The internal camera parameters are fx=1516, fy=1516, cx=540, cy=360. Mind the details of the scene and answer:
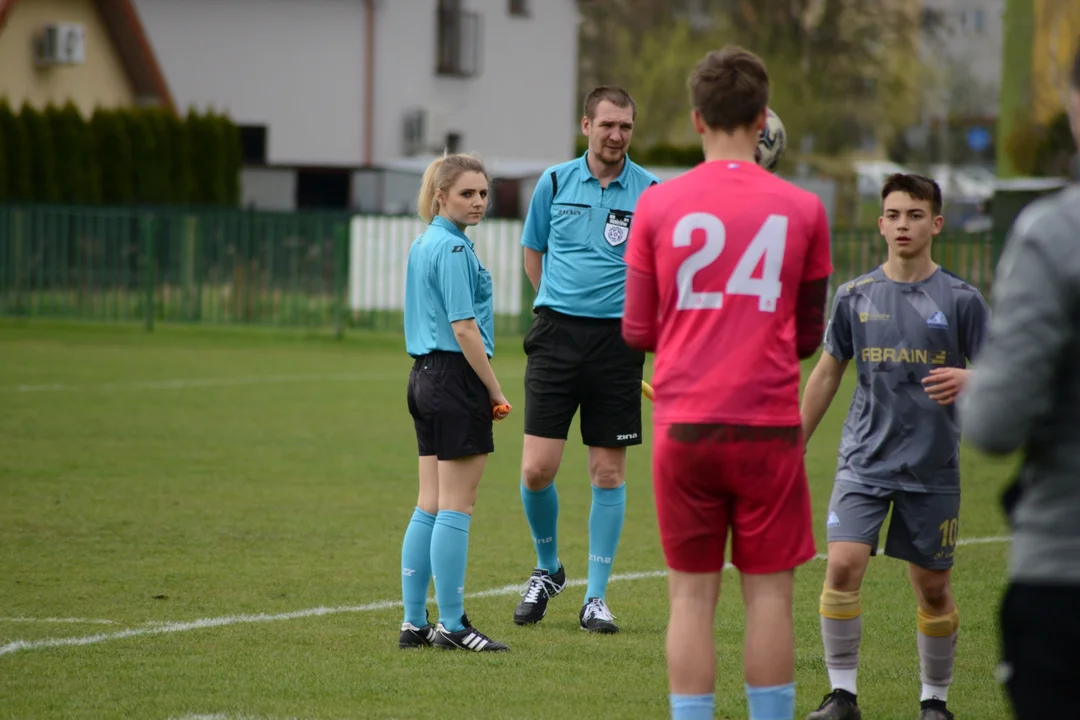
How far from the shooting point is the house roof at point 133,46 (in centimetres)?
3466

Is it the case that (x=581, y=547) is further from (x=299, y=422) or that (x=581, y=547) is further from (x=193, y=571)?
(x=299, y=422)

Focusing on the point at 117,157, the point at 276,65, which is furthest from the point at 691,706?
the point at 276,65

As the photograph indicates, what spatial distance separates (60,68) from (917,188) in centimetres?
3163

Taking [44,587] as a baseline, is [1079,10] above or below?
above

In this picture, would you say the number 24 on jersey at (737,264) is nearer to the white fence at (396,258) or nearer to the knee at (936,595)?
the knee at (936,595)

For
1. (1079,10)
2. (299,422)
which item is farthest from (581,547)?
(1079,10)

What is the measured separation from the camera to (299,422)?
14484 mm

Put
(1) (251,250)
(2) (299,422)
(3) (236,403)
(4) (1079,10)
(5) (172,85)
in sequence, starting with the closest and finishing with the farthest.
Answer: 1. (2) (299,422)
2. (3) (236,403)
3. (1) (251,250)
4. (4) (1079,10)
5. (5) (172,85)

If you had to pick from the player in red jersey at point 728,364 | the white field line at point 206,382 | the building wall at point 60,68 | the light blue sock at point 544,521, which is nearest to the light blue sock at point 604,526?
the light blue sock at point 544,521

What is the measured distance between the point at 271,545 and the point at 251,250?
1575 cm

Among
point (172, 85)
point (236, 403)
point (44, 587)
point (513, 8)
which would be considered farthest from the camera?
point (513, 8)

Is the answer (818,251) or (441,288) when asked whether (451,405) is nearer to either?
(441,288)

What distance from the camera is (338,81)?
38812 millimetres

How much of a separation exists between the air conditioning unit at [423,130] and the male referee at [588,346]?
106 ft
